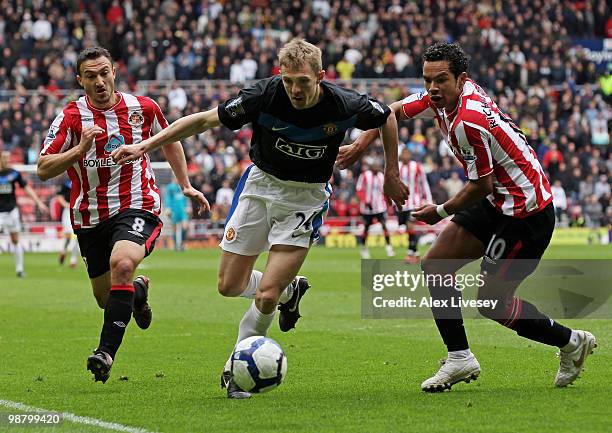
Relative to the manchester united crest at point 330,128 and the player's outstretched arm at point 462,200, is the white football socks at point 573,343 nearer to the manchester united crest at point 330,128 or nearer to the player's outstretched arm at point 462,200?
the player's outstretched arm at point 462,200

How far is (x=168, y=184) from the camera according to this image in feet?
107

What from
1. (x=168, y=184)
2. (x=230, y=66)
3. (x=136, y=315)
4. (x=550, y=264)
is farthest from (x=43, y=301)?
(x=230, y=66)

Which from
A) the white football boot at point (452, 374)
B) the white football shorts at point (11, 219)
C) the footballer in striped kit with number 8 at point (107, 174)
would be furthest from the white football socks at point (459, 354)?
the white football shorts at point (11, 219)

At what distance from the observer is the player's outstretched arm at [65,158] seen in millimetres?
7949

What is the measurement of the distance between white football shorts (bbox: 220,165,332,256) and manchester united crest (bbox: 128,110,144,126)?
1.33 m

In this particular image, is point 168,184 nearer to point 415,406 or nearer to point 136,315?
point 136,315

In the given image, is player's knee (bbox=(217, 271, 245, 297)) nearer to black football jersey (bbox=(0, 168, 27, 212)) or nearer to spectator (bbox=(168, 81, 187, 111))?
black football jersey (bbox=(0, 168, 27, 212))

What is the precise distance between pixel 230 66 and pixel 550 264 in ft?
54.9

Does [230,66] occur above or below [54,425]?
below

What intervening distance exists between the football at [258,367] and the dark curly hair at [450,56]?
2169 millimetres

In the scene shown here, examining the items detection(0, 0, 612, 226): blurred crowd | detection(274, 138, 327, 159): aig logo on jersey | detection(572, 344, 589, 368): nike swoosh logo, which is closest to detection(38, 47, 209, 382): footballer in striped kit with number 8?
detection(274, 138, 327, 159): aig logo on jersey

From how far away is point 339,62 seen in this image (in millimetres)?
37031

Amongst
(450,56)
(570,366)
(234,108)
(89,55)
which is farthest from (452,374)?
(89,55)

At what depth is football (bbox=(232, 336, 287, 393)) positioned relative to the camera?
290 inches
